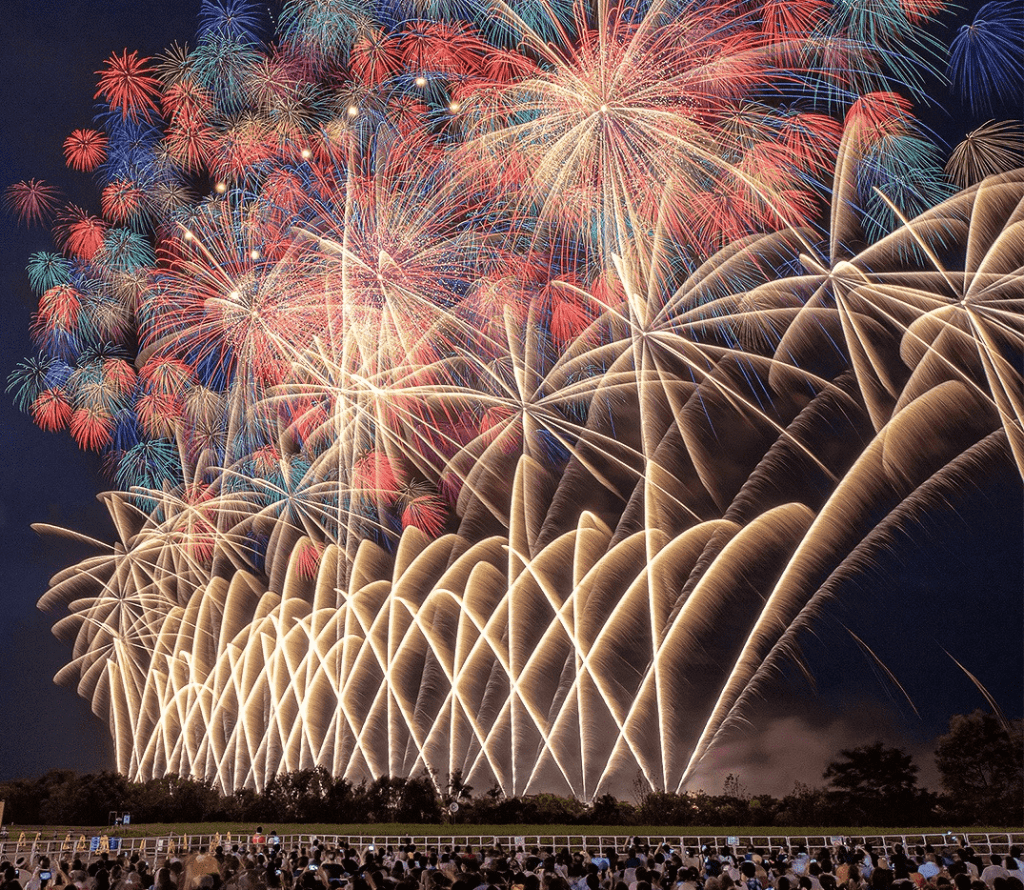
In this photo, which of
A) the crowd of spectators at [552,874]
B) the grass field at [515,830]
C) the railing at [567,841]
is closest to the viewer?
the crowd of spectators at [552,874]

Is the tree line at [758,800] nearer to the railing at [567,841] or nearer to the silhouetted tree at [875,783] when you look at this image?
the silhouetted tree at [875,783]

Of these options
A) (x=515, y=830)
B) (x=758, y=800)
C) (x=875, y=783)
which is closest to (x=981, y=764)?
(x=875, y=783)

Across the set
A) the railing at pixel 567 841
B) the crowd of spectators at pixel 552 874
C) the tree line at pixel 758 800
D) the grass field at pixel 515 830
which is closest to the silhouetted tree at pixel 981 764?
the tree line at pixel 758 800

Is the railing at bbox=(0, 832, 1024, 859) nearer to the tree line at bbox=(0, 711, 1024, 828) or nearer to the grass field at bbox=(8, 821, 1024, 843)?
the grass field at bbox=(8, 821, 1024, 843)

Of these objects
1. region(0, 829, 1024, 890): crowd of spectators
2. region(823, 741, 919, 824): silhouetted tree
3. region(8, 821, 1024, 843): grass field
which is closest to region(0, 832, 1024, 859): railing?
region(8, 821, 1024, 843): grass field

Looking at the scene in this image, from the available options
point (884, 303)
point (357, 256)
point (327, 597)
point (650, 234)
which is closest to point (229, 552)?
point (327, 597)

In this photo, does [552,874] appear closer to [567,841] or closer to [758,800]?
[567,841]
